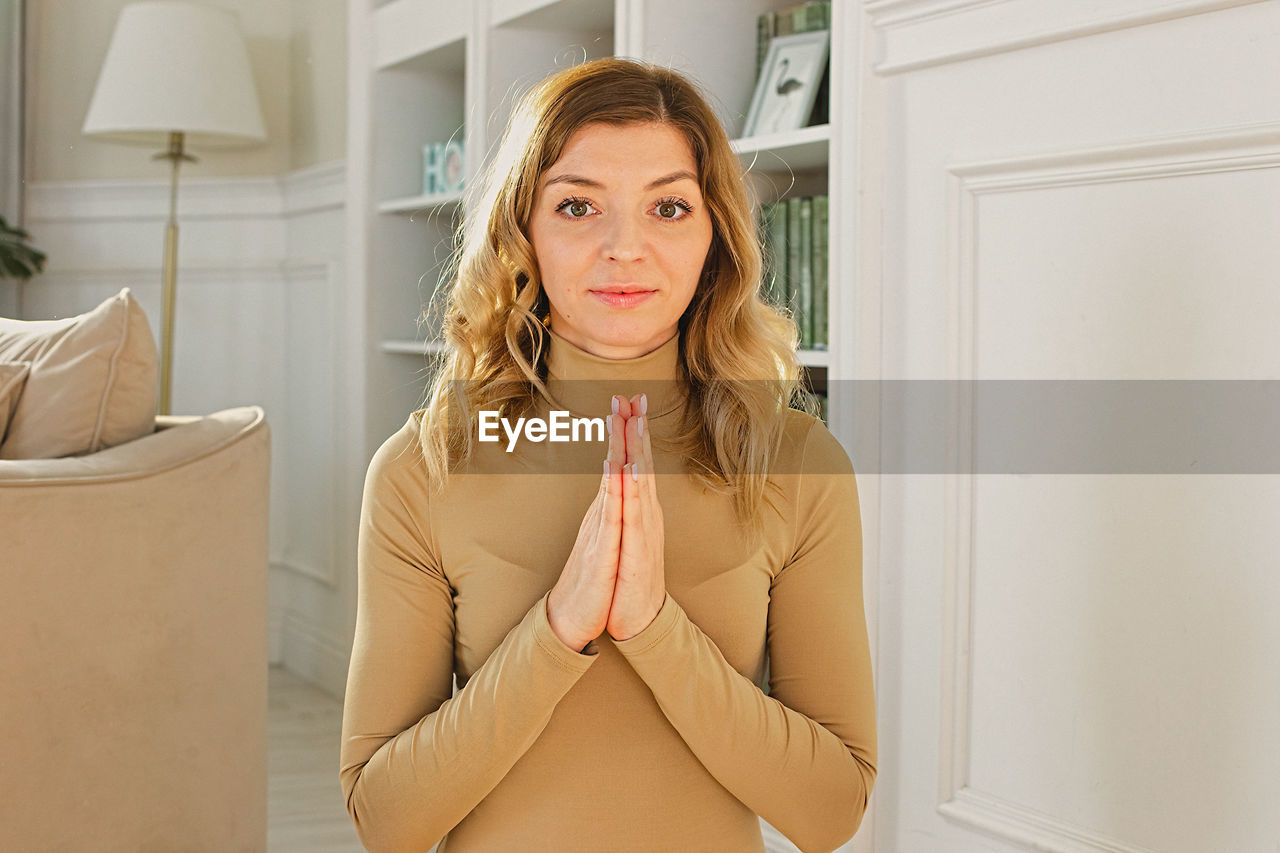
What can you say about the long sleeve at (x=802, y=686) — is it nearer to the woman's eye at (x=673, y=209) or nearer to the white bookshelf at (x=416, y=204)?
the woman's eye at (x=673, y=209)

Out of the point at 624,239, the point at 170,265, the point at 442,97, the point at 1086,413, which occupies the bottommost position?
the point at 1086,413

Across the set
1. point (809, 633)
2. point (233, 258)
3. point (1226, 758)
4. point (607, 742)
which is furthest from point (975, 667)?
point (233, 258)

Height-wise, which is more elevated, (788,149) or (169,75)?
(169,75)

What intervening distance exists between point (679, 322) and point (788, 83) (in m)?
0.98

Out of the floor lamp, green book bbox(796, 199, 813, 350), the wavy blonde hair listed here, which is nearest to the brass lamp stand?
the floor lamp

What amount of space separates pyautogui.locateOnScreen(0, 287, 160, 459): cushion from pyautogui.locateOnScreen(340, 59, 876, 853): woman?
2.59 feet

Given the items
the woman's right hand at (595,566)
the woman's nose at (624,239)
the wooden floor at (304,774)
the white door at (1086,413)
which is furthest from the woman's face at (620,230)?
the wooden floor at (304,774)

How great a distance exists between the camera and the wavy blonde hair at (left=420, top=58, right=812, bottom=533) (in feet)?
3.73

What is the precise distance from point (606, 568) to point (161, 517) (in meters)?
0.99

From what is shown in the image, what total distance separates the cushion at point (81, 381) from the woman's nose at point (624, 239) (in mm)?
966

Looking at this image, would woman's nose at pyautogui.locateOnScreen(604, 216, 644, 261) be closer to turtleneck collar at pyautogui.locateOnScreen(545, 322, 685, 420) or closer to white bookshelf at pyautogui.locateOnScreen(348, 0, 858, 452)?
turtleneck collar at pyautogui.locateOnScreen(545, 322, 685, 420)

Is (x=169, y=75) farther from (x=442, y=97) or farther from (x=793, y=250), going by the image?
(x=793, y=250)

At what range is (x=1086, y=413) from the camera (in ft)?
4.86

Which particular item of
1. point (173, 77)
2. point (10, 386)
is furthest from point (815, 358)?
point (173, 77)
